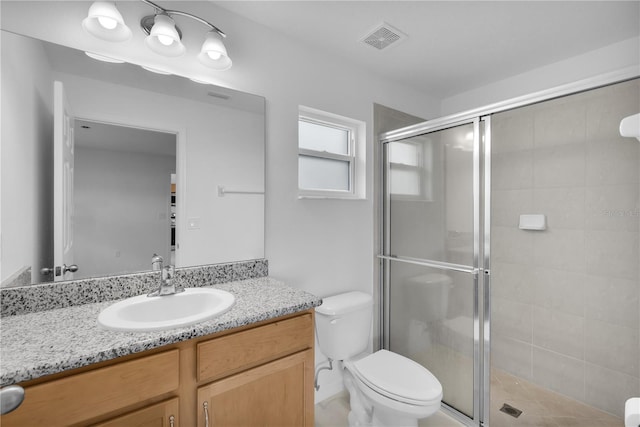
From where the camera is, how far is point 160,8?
1.34 meters

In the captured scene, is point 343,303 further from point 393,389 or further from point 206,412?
point 206,412

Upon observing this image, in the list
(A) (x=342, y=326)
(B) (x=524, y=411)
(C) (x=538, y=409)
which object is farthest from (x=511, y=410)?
(A) (x=342, y=326)

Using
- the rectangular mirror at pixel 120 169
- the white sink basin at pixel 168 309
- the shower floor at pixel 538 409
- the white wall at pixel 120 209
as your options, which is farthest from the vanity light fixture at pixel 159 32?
the shower floor at pixel 538 409

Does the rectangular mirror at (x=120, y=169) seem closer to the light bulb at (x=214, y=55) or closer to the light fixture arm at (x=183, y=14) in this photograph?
the light bulb at (x=214, y=55)

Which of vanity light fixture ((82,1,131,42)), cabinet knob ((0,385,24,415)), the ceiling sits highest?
the ceiling

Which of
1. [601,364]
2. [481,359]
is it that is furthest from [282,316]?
[601,364]

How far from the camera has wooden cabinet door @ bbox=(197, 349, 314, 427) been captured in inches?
40.7

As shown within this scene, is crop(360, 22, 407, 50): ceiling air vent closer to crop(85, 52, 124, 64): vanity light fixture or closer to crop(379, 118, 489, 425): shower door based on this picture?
crop(379, 118, 489, 425): shower door

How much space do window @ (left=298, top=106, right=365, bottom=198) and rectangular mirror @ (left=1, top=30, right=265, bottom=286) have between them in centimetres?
44

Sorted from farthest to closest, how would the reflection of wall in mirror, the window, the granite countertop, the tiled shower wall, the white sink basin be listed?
the window
the tiled shower wall
the reflection of wall in mirror
the white sink basin
the granite countertop

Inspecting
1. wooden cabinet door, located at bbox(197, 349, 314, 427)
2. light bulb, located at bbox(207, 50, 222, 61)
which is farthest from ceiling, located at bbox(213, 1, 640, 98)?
wooden cabinet door, located at bbox(197, 349, 314, 427)

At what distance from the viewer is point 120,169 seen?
1.35 meters

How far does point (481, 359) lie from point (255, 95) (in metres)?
1.97

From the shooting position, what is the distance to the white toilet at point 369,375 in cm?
142
